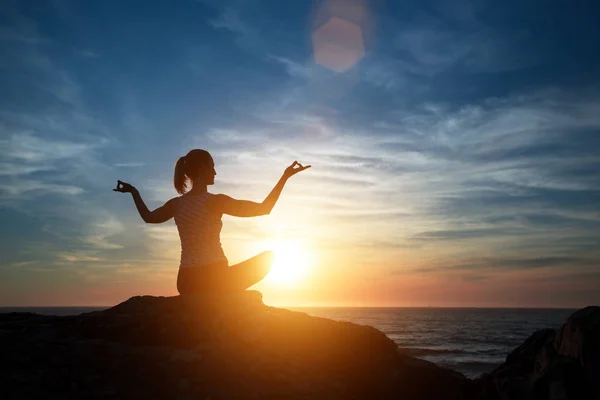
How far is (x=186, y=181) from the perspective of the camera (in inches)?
258

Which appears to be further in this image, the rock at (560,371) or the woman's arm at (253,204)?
the woman's arm at (253,204)

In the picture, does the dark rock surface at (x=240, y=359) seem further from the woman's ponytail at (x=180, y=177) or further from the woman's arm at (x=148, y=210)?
the woman's ponytail at (x=180, y=177)

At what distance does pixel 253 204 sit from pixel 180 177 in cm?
122

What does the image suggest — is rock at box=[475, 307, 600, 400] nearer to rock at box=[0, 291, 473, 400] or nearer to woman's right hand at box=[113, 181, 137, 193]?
rock at box=[0, 291, 473, 400]

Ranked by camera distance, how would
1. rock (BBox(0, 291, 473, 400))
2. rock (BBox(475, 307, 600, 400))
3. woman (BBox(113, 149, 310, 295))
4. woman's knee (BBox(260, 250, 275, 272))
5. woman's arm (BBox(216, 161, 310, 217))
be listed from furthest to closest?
woman's knee (BBox(260, 250, 275, 272)) < woman (BBox(113, 149, 310, 295)) < woman's arm (BBox(216, 161, 310, 217)) < rock (BBox(475, 307, 600, 400)) < rock (BBox(0, 291, 473, 400))

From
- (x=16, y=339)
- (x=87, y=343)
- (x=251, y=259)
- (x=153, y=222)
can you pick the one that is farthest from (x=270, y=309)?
(x=16, y=339)

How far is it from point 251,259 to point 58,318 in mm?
2682

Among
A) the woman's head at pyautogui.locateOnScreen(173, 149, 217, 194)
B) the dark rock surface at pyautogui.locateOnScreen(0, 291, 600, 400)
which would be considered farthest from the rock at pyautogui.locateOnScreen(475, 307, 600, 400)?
the woman's head at pyautogui.locateOnScreen(173, 149, 217, 194)

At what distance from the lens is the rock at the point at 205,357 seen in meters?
4.54

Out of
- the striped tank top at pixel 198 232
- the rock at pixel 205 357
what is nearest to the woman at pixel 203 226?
the striped tank top at pixel 198 232

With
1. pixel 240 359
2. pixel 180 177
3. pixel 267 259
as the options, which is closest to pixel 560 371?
pixel 240 359

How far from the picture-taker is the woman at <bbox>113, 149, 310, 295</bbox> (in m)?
6.31

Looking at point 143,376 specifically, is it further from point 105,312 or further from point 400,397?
point 400,397

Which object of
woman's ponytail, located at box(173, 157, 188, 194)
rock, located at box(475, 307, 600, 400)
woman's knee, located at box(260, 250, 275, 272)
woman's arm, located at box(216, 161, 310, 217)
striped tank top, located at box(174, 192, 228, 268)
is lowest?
rock, located at box(475, 307, 600, 400)
